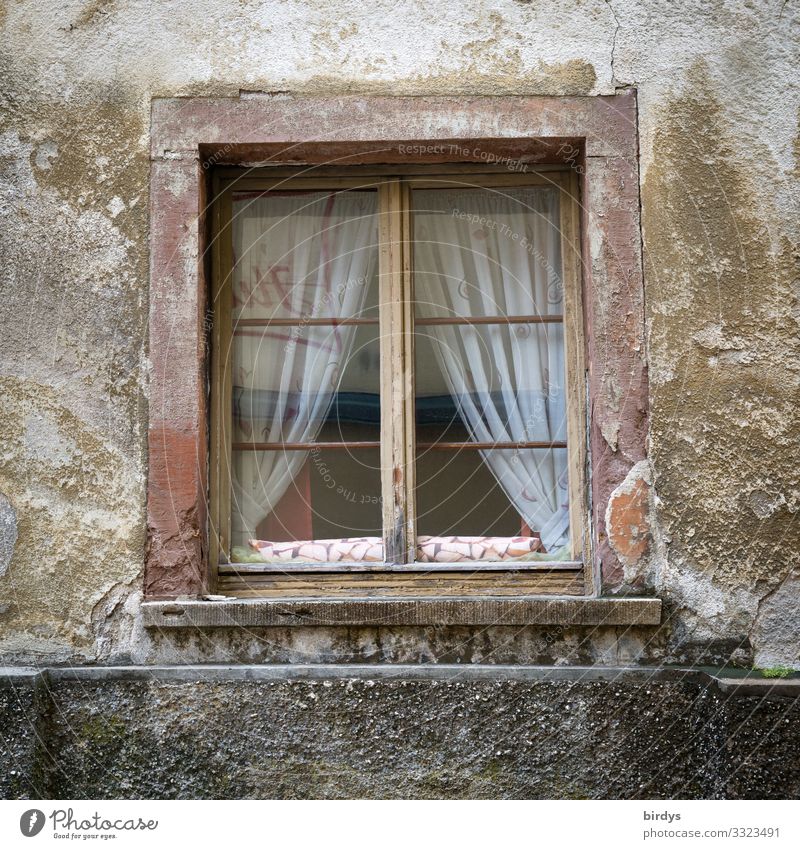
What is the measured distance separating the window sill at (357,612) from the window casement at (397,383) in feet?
0.58

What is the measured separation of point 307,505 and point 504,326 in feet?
3.30

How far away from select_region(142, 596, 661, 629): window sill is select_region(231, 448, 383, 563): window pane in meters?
0.29

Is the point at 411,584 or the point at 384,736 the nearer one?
the point at 384,736

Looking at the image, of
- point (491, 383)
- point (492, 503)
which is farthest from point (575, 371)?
→ point (492, 503)

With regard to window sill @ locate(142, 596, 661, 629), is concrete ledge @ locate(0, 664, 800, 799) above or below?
below

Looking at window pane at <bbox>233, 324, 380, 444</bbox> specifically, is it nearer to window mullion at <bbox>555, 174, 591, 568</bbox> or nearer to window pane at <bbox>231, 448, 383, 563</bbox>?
window pane at <bbox>231, 448, 383, 563</bbox>

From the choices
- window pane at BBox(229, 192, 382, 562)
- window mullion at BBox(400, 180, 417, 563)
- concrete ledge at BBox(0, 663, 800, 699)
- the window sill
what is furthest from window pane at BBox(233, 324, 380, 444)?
concrete ledge at BBox(0, 663, 800, 699)

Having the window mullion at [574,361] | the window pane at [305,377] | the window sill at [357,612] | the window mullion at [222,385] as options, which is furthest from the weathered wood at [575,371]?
the window mullion at [222,385]

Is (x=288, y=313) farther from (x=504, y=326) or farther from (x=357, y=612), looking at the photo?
(x=357, y=612)

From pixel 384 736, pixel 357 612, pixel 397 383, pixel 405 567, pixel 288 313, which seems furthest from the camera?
pixel 288 313

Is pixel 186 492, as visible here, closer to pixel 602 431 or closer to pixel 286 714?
pixel 286 714

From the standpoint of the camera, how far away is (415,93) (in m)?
3.72

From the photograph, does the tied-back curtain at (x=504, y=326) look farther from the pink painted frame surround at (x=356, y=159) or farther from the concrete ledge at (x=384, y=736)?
the concrete ledge at (x=384, y=736)

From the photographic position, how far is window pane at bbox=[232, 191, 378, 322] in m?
3.90
